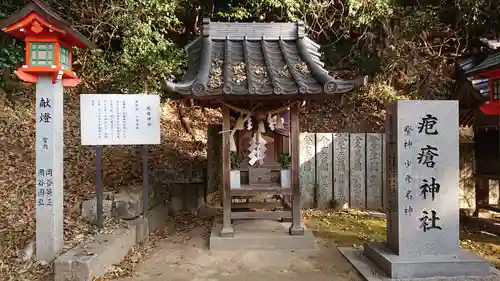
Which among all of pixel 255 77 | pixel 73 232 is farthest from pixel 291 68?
pixel 73 232

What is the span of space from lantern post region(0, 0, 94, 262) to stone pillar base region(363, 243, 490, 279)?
16.0 ft

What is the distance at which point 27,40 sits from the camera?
5230 millimetres

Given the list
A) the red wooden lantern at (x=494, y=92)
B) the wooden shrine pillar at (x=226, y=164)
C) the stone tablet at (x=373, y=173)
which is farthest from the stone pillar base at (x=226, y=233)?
the red wooden lantern at (x=494, y=92)

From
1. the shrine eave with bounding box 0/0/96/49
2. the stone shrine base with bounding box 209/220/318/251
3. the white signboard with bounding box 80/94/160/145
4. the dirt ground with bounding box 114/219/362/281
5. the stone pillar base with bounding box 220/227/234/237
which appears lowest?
the dirt ground with bounding box 114/219/362/281

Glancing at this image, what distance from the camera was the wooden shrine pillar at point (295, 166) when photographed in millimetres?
6922

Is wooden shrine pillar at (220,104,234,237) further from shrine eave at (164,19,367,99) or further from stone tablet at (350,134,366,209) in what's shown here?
stone tablet at (350,134,366,209)

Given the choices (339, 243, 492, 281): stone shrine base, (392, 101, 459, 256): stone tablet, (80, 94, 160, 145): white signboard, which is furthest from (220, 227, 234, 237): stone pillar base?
(392, 101, 459, 256): stone tablet

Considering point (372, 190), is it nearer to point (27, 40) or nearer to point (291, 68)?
point (291, 68)

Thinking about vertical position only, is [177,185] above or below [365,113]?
below

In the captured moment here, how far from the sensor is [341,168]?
10414 mm

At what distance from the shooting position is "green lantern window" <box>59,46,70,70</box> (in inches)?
213

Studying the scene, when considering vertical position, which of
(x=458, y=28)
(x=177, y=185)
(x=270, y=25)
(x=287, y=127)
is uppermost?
(x=458, y=28)

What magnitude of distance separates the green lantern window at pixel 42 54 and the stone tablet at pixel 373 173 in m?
8.18

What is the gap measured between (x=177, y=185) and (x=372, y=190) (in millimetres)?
5480
